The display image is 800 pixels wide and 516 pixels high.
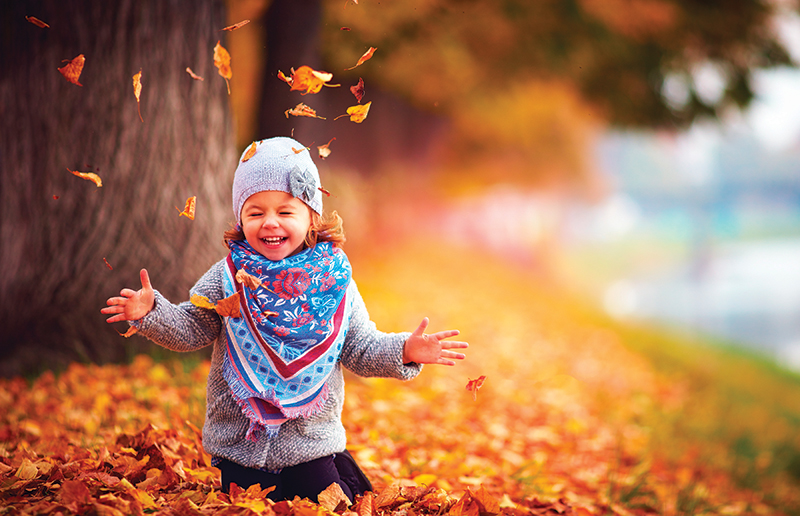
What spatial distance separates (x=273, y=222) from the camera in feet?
6.12

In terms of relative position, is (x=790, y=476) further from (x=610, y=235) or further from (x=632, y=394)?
(x=610, y=235)

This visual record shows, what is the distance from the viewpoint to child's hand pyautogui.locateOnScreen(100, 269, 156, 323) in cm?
176

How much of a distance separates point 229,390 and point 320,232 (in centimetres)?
63

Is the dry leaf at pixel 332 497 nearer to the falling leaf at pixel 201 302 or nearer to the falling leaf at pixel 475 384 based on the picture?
the falling leaf at pixel 475 384

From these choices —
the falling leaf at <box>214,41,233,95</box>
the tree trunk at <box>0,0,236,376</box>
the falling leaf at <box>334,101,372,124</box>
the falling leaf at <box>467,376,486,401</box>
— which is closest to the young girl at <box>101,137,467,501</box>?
the falling leaf at <box>467,376,486,401</box>

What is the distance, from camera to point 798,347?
29.7 metres

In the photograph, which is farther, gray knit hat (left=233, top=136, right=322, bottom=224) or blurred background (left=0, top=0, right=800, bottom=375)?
blurred background (left=0, top=0, right=800, bottom=375)

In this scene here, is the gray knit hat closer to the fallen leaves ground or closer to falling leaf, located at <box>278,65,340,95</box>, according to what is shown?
falling leaf, located at <box>278,65,340,95</box>

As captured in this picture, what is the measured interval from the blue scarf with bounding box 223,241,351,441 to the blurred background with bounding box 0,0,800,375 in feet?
2.71

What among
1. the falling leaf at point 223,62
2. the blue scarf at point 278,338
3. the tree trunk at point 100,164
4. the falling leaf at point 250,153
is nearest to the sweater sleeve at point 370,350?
the blue scarf at point 278,338

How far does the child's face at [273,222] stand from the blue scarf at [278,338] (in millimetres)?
41

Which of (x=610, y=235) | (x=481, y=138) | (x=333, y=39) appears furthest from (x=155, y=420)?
(x=610, y=235)

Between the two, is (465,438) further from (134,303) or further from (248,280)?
(134,303)

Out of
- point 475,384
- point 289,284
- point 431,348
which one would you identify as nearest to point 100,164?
point 289,284
